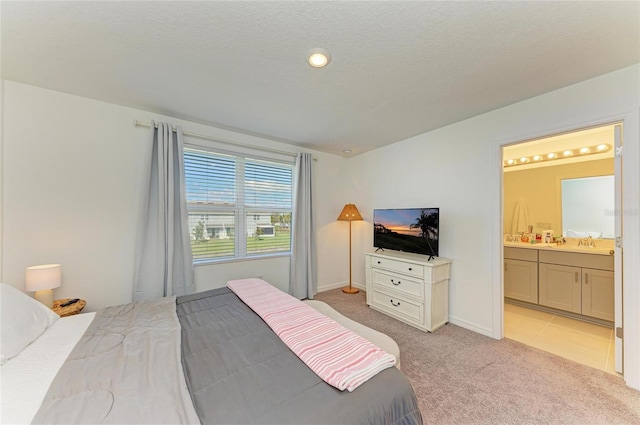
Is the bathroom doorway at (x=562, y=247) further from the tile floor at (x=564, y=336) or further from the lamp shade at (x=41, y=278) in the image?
the lamp shade at (x=41, y=278)

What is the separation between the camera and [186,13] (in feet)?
4.32

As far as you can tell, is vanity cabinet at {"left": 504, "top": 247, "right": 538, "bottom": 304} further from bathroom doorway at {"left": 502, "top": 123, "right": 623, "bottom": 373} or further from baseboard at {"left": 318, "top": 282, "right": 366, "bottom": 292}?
baseboard at {"left": 318, "top": 282, "right": 366, "bottom": 292}

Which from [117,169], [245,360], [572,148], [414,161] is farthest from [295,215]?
[572,148]

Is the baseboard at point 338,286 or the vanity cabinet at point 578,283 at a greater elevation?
the vanity cabinet at point 578,283

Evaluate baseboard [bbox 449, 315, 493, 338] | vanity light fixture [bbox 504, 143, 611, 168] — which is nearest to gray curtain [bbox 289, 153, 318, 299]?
baseboard [bbox 449, 315, 493, 338]

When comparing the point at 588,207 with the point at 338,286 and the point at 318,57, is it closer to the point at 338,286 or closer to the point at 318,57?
the point at 338,286

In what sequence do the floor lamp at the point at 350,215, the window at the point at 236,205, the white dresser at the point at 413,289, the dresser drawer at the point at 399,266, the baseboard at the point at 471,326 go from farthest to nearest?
the floor lamp at the point at 350,215
the window at the point at 236,205
the dresser drawer at the point at 399,266
the white dresser at the point at 413,289
the baseboard at the point at 471,326

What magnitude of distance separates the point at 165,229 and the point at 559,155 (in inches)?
212

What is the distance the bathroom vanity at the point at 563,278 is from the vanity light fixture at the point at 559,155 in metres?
1.29

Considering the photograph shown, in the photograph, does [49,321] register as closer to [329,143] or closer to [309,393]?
[309,393]

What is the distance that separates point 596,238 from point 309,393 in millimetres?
4344

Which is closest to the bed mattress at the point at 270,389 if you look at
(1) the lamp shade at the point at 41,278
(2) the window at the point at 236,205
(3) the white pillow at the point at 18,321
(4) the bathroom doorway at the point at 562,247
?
(3) the white pillow at the point at 18,321

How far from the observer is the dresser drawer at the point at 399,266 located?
276 cm

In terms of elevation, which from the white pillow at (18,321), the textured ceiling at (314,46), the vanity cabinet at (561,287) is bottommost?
the vanity cabinet at (561,287)
